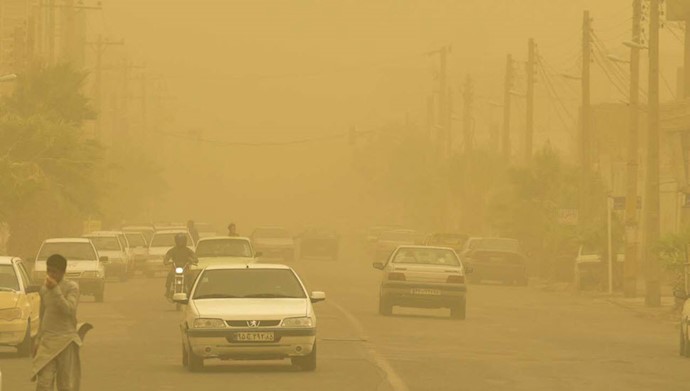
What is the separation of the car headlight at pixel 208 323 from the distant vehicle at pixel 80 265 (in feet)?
70.3

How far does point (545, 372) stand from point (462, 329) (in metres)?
10.6

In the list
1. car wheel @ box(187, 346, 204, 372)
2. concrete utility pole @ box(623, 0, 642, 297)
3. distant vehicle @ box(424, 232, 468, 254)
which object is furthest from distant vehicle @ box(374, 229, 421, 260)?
car wheel @ box(187, 346, 204, 372)

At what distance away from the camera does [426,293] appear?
38656 millimetres

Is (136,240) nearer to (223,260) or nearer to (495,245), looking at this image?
(495,245)

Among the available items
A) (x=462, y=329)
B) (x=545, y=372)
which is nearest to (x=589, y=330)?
(x=462, y=329)

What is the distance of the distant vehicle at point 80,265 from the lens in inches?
1808

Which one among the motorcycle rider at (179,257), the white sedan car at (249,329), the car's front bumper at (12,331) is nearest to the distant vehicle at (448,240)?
the motorcycle rider at (179,257)

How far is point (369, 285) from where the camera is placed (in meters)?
58.4

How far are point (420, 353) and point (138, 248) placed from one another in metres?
40.3

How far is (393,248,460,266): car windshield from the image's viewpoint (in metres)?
39.6

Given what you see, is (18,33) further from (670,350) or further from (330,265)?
(670,350)

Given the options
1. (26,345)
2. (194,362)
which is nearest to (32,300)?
(26,345)

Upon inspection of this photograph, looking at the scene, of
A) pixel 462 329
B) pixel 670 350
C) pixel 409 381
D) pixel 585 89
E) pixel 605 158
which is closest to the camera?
pixel 409 381

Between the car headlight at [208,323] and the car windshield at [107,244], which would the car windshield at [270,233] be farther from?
the car headlight at [208,323]
